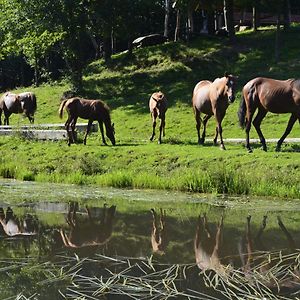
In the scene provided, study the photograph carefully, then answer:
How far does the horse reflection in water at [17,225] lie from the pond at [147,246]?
2 cm

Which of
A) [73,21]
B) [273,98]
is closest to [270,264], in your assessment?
[273,98]

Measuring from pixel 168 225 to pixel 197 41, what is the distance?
3229 cm

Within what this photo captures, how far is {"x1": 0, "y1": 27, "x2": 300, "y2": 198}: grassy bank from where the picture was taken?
16141 mm

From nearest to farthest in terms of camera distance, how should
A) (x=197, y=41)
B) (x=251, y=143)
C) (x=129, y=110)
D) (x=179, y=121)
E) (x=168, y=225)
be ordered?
(x=168, y=225) → (x=251, y=143) → (x=179, y=121) → (x=129, y=110) → (x=197, y=41)

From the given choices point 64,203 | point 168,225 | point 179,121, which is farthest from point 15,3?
point 168,225

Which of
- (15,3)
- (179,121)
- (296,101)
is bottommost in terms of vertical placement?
(179,121)

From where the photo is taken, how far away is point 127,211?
42.9ft

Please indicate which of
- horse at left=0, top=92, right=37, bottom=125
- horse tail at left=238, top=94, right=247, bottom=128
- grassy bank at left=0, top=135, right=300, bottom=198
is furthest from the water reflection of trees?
horse at left=0, top=92, right=37, bottom=125

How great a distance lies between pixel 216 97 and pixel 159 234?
993 centimetres

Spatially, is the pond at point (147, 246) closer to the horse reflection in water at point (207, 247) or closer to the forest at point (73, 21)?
the horse reflection in water at point (207, 247)

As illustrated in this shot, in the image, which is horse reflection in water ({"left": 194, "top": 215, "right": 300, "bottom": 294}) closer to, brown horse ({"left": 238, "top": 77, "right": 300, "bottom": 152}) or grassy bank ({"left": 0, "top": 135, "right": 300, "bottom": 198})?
grassy bank ({"left": 0, "top": 135, "right": 300, "bottom": 198})

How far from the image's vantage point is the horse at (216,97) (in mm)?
18953

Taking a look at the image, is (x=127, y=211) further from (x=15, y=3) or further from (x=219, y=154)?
(x=15, y=3)

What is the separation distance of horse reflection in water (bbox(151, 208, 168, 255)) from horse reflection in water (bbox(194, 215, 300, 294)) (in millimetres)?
Result: 516
